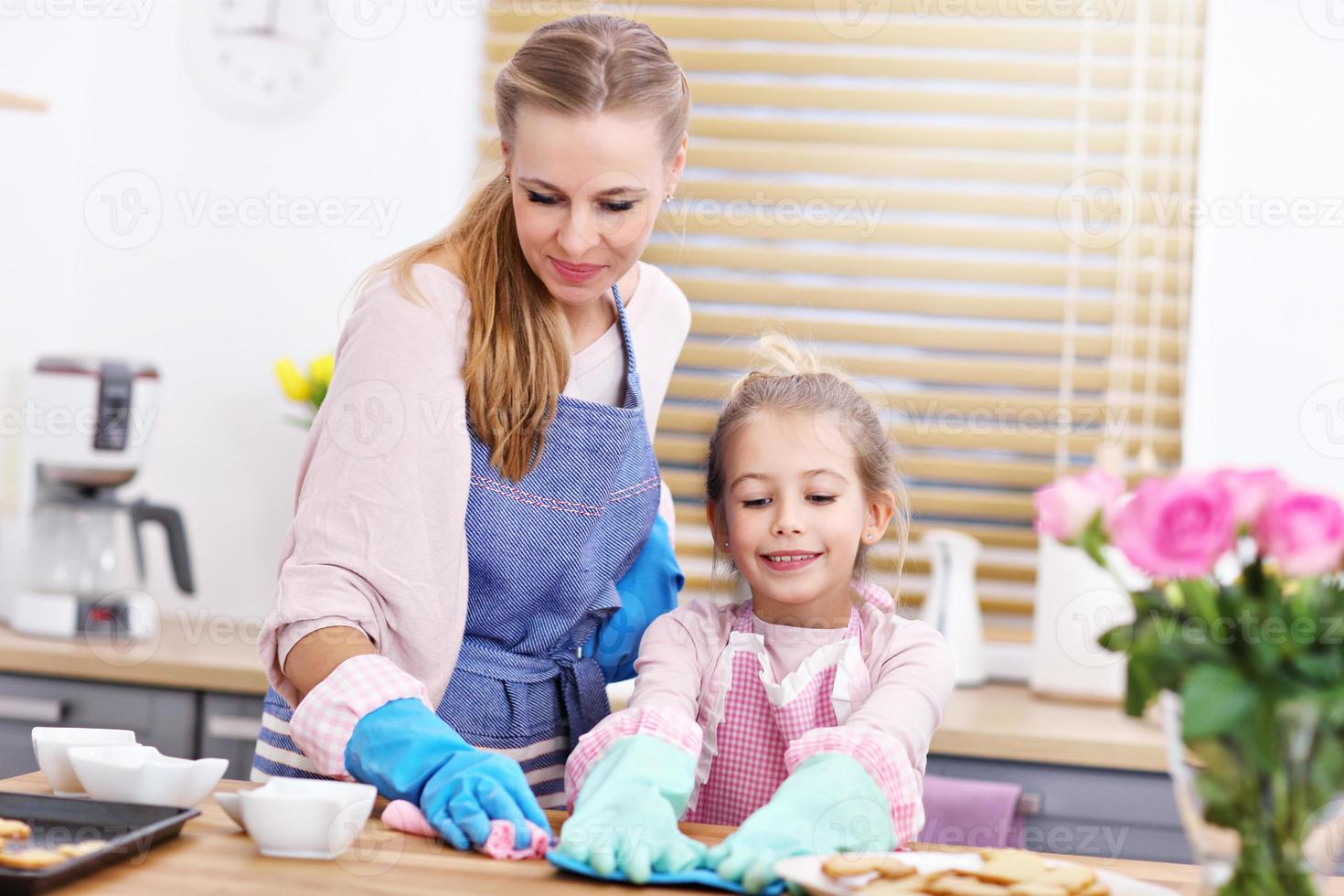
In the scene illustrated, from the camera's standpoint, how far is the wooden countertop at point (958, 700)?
1.98 m

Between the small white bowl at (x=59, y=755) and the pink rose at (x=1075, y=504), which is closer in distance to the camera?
the pink rose at (x=1075, y=504)

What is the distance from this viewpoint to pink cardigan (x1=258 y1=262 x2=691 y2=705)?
1.16m

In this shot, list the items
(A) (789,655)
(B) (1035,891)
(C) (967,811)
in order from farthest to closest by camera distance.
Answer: (C) (967,811) < (A) (789,655) < (B) (1035,891)

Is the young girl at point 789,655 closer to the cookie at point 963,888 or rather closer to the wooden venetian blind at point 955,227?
the cookie at point 963,888

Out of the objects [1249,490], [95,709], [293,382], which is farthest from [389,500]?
[293,382]

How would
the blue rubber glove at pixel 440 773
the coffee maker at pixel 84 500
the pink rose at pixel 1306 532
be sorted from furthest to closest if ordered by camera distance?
1. the coffee maker at pixel 84 500
2. the blue rubber glove at pixel 440 773
3. the pink rose at pixel 1306 532

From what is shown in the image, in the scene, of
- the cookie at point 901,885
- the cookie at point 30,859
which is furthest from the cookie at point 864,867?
the cookie at point 30,859

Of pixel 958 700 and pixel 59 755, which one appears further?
pixel 958 700

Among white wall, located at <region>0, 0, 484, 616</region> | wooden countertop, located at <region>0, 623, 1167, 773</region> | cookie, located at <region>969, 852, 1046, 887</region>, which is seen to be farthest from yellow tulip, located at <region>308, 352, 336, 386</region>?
cookie, located at <region>969, 852, 1046, 887</region>

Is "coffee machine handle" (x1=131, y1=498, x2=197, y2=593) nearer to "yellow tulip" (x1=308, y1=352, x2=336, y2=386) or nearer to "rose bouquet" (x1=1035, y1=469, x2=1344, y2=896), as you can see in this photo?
"yellow tulip" (x1=308, y1=352, x2=336, y2=386)

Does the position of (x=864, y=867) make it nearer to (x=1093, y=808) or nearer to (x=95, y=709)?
(x=1093, y=808)

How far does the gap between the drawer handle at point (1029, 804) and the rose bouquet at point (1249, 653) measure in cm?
126

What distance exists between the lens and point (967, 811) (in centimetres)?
181

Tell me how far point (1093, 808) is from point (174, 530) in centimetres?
161
